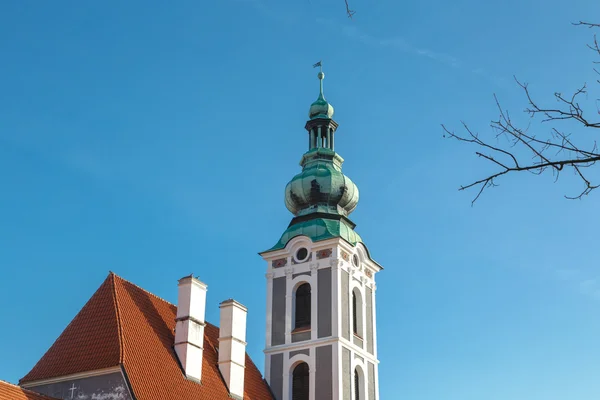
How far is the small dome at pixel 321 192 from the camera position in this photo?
2856 centimetres

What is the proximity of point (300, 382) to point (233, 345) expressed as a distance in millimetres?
3750

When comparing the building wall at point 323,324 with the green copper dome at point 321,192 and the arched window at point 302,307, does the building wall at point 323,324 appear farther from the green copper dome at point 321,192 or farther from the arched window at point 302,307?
the green copper dome at point 321,192

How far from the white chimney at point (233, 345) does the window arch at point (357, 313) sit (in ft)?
15.3

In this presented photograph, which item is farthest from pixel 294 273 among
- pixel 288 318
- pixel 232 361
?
pixel 232 361

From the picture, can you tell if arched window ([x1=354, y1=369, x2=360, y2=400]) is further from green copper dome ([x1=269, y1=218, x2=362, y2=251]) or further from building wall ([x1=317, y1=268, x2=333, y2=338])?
green copper dome ([x1=269, y1=218, x2=362, y2=251])

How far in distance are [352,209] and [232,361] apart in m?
8.68

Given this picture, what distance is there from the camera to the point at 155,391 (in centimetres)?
1859

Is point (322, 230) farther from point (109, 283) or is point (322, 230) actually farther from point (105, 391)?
point (105, 391)

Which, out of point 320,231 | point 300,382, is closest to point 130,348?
point 300,382

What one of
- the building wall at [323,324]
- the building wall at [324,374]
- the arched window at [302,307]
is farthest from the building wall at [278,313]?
the building wall at [324,374]

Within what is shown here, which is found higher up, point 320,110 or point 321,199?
point 320,110

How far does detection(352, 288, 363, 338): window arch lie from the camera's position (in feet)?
88.6

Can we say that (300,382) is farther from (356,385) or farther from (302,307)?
(302,307)

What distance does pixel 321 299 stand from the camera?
26.1m
